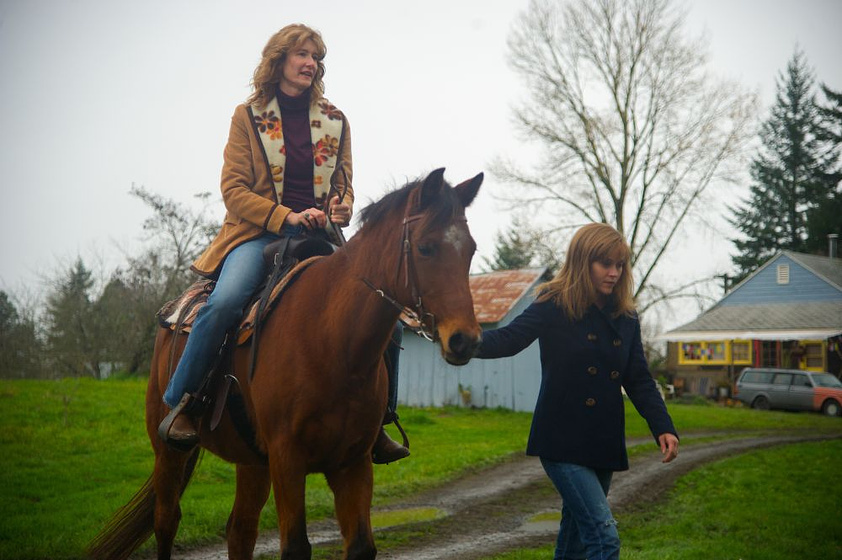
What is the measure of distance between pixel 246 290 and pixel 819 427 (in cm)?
2469

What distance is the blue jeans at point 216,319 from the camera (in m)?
4.21

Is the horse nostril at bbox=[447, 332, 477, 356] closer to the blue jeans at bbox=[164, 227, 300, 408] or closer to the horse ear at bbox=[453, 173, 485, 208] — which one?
the horse ear at bbox=[453, 173, 485, 208]

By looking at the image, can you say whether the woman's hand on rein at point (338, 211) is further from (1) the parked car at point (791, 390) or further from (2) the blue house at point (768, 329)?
(2) the blue house at point (768, 329)

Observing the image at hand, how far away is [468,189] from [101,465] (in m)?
9.58

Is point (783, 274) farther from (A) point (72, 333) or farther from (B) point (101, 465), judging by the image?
(B) point (101, 465)

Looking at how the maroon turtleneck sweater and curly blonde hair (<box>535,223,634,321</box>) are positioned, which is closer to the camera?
curly blonde hair (<box>535,223,634,321</box>)

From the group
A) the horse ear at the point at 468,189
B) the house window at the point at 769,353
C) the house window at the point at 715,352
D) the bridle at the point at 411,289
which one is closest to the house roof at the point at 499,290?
the house window at the point at 715,352

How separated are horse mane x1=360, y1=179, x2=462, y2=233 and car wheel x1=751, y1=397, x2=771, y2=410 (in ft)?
107

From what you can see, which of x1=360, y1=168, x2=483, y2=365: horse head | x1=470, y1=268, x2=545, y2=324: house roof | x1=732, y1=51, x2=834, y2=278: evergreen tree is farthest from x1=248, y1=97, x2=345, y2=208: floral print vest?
x1=732, y1=51, x2=834, y2=278: evergreen tree

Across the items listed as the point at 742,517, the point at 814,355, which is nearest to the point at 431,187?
the point at 742,517

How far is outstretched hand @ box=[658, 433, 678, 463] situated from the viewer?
4.03m

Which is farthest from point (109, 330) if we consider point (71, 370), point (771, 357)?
point (771, 357)

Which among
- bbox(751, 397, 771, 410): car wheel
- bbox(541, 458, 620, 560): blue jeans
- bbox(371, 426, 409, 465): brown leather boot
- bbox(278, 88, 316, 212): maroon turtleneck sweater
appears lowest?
bbox(751, 397, 771, 410): car wheel

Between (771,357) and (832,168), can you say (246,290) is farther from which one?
(832,168)
